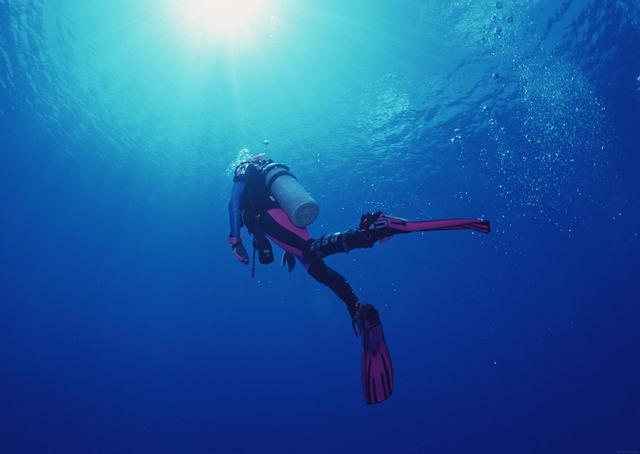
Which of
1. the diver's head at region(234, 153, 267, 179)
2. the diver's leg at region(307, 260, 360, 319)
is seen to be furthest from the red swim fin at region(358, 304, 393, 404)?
the diver's head at region(234, 153, 267, 179)

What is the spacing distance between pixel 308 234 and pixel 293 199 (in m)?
0.46

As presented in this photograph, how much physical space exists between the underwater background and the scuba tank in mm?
9735

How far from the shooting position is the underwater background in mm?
13602

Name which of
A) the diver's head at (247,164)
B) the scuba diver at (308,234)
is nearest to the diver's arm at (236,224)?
the scuba diver at (308,234)

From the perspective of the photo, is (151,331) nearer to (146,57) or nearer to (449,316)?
(449,316)

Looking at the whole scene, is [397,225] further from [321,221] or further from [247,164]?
[321,221]

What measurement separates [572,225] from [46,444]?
58.2 m

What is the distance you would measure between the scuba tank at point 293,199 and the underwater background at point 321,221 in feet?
31.9

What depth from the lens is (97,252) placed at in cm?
3956

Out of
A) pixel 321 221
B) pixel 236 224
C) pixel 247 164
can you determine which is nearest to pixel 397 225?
pixel 236 224

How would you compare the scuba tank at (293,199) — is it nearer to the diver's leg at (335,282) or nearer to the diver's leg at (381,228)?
the diver's leg at (381,228)

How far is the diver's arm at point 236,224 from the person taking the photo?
4.45 m

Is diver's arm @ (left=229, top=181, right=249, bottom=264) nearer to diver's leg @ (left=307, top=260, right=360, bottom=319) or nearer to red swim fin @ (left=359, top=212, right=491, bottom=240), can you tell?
diver's leg @ (left=307, top=260, right=360, bottom=319)

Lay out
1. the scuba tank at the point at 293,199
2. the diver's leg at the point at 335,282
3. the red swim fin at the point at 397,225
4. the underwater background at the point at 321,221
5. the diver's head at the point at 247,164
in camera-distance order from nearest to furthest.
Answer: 1. the red swim fin at the point at 397,225
2. the diver's leg at the point at 335,282
3. the scuba tank at the point at 293,199
4. the diver's head at the point at 247,164
5. the underwater background at the point at 321,221
